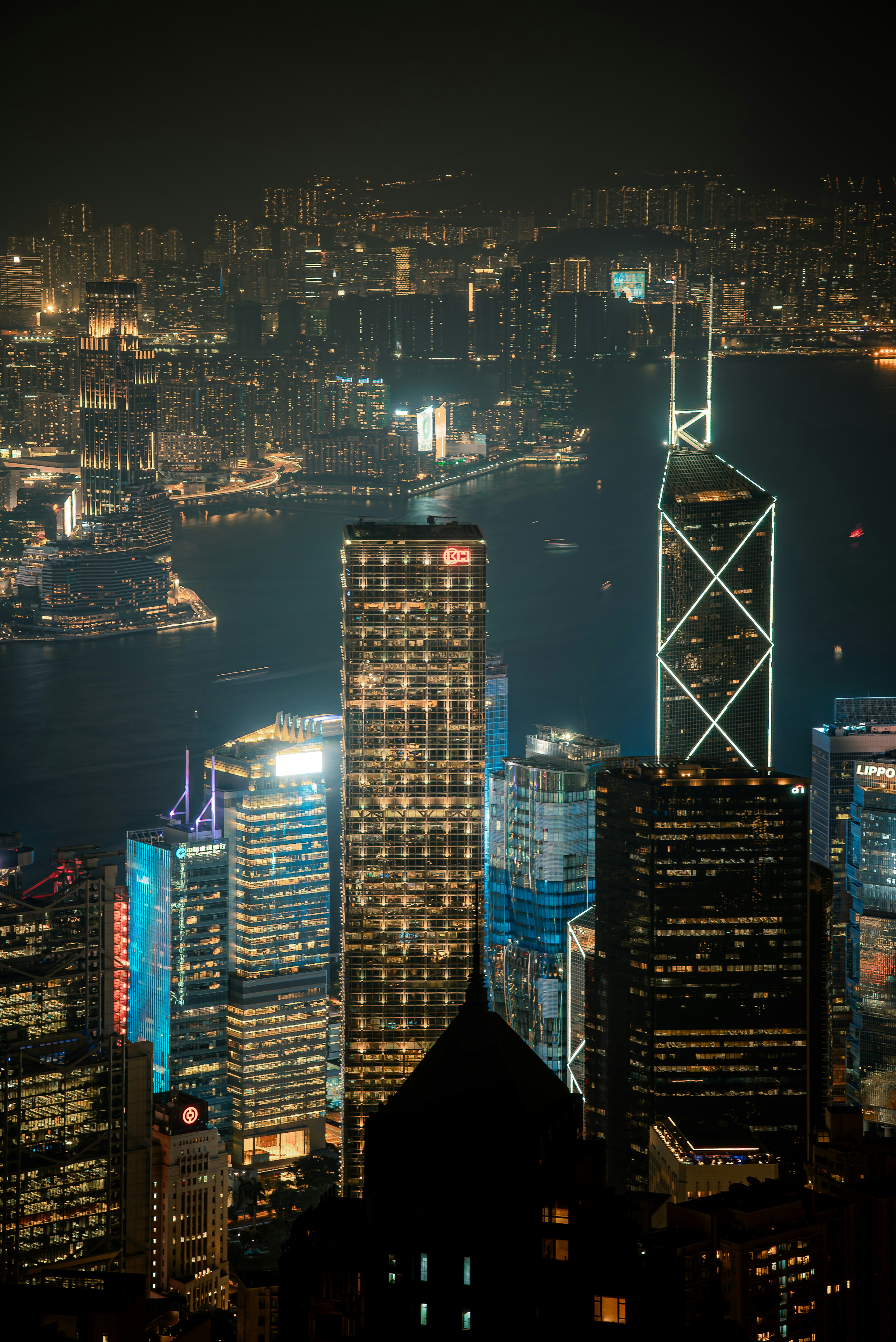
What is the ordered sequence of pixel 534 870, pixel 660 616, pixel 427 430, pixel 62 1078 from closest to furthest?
pixel 62 1078
pixel 534 870
pixel 660 616
pixel 427 430

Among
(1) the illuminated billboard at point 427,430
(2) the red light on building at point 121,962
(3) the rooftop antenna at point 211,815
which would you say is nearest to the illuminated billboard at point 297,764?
(3) the rooftop antenna at point 211,815

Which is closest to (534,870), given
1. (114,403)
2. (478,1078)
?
(114,403)

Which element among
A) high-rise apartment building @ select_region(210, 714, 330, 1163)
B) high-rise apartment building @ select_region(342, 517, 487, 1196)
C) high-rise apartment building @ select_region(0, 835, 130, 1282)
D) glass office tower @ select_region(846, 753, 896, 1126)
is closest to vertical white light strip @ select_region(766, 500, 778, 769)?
glass office tower @ select_region(846, 753, 896, 1126)

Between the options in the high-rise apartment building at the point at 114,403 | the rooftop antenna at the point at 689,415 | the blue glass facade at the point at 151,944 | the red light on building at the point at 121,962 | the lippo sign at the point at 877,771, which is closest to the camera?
the red light on building at the point at 121,962

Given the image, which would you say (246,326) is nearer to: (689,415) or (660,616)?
(660,616)

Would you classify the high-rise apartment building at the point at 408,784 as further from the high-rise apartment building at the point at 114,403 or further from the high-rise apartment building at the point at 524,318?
the high-rise apartment building at the point at 114,403

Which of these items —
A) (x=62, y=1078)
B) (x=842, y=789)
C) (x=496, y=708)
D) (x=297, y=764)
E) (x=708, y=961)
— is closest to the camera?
(x=62, y=1078)
